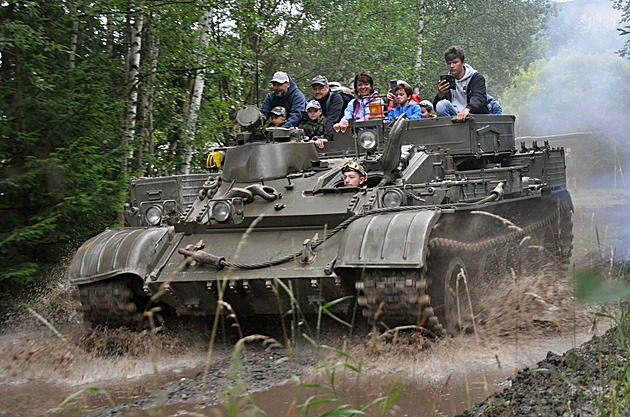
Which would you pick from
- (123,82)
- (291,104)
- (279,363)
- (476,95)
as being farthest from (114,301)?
(476,95)

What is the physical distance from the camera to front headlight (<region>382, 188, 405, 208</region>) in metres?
7.17

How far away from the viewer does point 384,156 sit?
7.60m

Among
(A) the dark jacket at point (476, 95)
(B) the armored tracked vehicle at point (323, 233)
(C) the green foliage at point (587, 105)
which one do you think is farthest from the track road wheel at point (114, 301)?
(C) the green foliage at point (587, 105)

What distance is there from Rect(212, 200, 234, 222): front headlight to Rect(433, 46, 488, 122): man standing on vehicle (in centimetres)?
393

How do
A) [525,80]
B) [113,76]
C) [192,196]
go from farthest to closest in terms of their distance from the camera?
[525,80]
[113,76]
[192,196]

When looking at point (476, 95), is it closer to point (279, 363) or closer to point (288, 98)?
point (288, 98)

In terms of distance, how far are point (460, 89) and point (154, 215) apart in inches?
183

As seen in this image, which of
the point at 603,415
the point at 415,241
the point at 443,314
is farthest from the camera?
the point at 443,314

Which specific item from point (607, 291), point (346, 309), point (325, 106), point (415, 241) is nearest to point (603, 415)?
point (607, 291)

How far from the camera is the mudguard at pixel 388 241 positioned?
6.17m

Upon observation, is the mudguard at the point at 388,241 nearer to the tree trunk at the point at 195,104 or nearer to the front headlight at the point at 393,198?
the front headlight at the point at 393,198

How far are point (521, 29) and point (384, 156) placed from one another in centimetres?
3514

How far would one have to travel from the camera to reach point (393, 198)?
23.6 ft

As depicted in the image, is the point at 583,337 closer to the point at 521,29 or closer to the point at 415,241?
the point at 415,241
